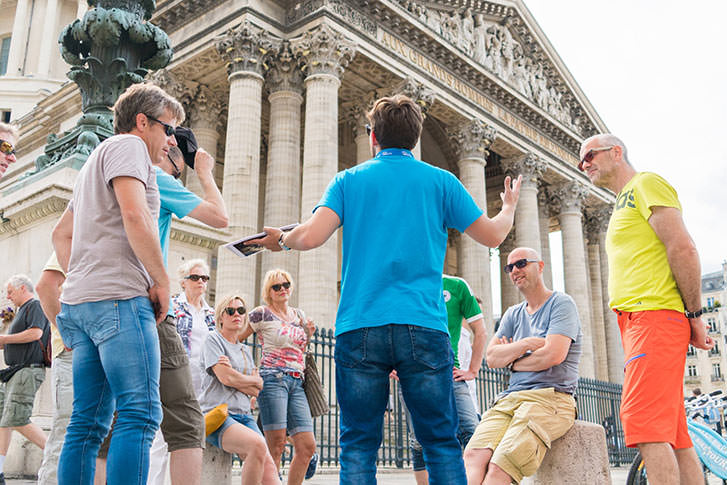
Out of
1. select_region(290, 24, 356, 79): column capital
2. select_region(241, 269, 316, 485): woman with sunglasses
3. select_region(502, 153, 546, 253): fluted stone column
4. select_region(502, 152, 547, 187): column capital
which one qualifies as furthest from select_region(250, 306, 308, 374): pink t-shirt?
select_region(502, 152, 547, 187): column capital

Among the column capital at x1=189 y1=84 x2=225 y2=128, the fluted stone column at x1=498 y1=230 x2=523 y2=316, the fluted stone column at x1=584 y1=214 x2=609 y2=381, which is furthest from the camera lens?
the fluted stone column at x1=584 y1=214 x2=609 y2=381

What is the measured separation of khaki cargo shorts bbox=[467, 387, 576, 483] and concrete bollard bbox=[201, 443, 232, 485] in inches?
70.4

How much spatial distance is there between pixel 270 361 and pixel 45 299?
2.11 m

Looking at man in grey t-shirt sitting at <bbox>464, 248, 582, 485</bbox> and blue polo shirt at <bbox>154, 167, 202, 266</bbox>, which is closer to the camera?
blue polo shirt at <bbox>154, 167, 202, 266</bbox>

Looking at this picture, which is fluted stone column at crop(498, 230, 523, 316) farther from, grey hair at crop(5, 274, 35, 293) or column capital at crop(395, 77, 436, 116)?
grey hair at crop(5, 274, 35, 293)

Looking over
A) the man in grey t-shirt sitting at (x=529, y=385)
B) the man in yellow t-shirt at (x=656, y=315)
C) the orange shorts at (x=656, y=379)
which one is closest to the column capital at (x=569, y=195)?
the man in grey t-shirt sitting at (x=529, y=385)

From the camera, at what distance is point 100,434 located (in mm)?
3096

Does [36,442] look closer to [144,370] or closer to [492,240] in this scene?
[144,370]

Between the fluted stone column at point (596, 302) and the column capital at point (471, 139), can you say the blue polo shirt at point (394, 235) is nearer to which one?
the column capital at point (471, 139)

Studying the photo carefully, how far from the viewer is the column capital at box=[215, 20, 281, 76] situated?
1898 cm

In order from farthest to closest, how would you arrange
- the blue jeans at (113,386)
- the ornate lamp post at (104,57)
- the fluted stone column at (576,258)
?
the fluted stone column at (576,258) → the ornate lamp post at (104,57) → the blue jeans at (113,386)

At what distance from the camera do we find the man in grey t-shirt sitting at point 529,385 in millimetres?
4340

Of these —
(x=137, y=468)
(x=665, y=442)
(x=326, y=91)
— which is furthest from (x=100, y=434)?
(x=326, y=91)

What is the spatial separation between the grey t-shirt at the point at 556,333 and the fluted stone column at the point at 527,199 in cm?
2297
